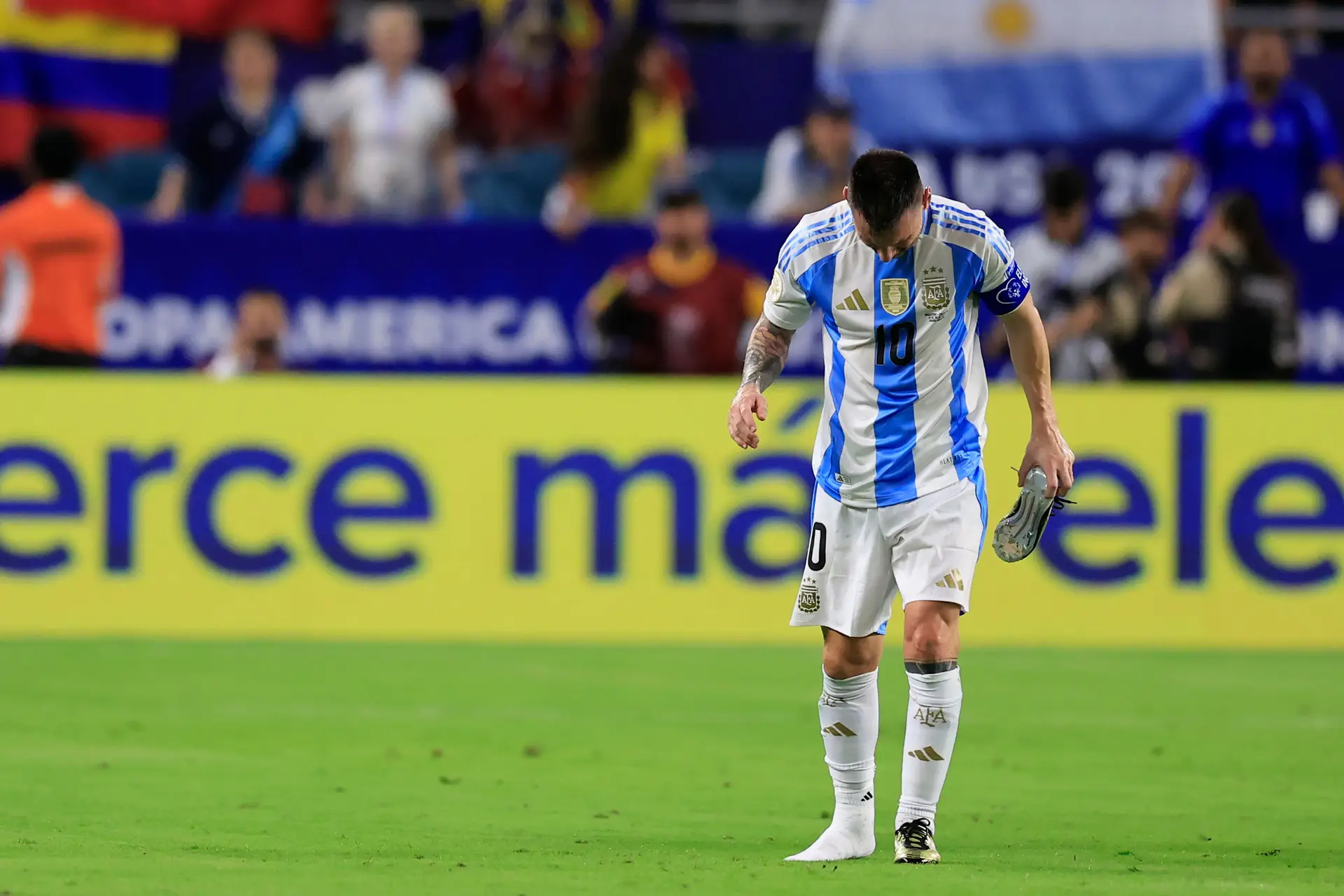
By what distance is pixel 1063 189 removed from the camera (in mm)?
14812

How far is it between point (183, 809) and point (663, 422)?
19.4ft

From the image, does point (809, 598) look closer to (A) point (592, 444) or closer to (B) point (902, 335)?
Result: (B) point (902, 335)

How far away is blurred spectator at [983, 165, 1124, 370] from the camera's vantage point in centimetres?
1472

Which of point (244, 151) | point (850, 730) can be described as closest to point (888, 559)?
point (850, 730)

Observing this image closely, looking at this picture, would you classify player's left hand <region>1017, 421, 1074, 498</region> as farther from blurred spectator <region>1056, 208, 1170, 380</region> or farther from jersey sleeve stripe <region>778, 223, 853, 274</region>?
blurred spectator <region>1056, 208, 1170, 380</region>

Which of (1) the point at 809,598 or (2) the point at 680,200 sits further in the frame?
(2) the point at 680,200

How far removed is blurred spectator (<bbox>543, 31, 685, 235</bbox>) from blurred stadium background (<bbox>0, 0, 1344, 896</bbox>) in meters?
0.03

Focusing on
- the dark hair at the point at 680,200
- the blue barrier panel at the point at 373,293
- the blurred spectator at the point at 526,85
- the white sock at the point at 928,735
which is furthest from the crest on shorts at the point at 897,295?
the blurred spectator at the point at 526,85

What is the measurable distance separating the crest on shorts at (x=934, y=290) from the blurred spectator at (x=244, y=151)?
10.2m

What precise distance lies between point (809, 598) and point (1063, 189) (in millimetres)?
8199

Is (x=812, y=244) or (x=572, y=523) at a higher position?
(x=812, y=244)

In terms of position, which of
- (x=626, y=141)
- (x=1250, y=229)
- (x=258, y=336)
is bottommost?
(x=258, y=336)

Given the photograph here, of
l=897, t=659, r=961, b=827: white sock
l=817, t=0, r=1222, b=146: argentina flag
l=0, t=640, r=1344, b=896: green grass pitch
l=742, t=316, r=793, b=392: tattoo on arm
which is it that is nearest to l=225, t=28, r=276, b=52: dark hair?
l=817, t=0, r=1222, b=146: argentina flag

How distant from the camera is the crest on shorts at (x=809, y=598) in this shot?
7133mm
